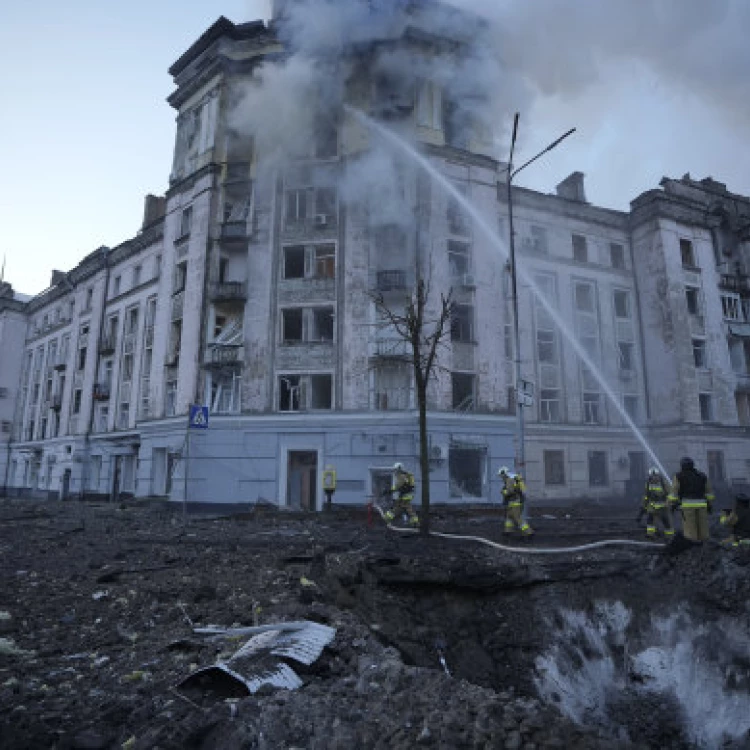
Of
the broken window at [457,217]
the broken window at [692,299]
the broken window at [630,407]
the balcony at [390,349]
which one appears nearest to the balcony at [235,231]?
the balcony at [390,349]

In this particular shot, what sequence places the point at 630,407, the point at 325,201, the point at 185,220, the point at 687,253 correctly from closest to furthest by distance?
the point at 325,201 < the point at 185,220 < the point at 630,407 < the point at 687,253

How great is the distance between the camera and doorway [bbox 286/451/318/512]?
2117cm

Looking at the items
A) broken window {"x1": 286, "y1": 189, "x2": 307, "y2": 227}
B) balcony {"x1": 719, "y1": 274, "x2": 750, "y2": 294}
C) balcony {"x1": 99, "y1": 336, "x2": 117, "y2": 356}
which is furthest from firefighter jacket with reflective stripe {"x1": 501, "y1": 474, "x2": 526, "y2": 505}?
balcony {"x1": 99, "y1": 336, "x2": 117, "y2": 356}

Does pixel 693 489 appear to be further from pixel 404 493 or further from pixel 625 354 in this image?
pixel 625 354

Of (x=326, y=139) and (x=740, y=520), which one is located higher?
(x=326, y=139)

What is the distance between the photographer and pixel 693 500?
9.00 metres

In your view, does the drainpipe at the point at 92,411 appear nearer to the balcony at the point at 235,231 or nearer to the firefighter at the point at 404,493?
the balcony at the point at 235,231

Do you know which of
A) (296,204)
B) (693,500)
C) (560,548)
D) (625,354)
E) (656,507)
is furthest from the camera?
(625,354)

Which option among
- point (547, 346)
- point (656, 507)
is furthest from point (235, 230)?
point (656, 507)

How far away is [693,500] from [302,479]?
15.1 m

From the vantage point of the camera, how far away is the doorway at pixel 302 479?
2117 cm

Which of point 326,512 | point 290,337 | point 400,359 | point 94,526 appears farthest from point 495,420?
point 94,526

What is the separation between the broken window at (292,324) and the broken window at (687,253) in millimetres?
22418

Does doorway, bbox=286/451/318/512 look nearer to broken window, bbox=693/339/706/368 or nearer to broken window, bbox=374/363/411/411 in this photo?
broken window, bbox=374/363/411/411
